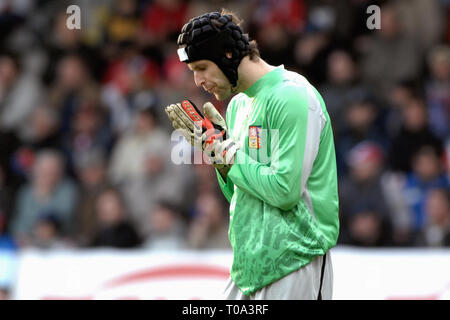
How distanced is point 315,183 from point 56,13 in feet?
27.5

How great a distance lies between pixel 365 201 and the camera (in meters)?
8.29

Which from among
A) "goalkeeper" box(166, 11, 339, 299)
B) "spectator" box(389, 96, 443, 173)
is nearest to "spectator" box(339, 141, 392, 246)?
"spectator" box(389, 96, 443, 173)

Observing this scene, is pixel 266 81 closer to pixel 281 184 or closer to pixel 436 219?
pixel 281 184

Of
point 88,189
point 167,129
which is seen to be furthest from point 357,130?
→ point 88,189

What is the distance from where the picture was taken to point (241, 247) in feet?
13.0

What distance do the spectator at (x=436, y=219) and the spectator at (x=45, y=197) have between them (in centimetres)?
382

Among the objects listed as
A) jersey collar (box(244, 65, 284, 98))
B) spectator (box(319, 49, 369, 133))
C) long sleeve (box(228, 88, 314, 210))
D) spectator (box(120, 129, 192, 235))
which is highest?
spectator (box(319, 49, 369, 133))

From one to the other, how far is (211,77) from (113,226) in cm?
480

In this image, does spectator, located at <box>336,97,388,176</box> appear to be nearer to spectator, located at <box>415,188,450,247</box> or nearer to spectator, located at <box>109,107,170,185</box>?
spectator, located at <box>415,188,450,247</box>

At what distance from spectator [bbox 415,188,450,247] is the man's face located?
14.4 ft

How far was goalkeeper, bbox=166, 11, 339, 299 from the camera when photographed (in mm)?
3818


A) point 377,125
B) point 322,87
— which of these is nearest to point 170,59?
point 322,87

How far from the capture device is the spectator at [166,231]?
27.8 feet
